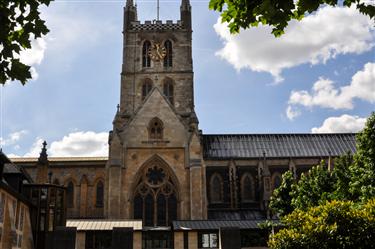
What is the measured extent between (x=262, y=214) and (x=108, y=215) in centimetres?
1465

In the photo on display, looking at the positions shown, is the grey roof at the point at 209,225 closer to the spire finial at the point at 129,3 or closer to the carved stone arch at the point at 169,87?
the carved stone arch at the point at 169,87

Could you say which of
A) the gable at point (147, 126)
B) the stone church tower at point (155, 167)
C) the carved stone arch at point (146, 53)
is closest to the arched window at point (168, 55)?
the carved stone arch at point (146, 53)

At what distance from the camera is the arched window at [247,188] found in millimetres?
47156

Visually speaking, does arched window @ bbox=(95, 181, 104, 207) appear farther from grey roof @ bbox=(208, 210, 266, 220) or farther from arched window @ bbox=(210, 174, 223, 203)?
arched window @ bbox=(210, 174, 223, 203)

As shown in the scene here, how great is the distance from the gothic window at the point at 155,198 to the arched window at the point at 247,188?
26.4ft

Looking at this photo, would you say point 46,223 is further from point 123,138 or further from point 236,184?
point 236,184

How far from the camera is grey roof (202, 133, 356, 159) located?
49.6 m

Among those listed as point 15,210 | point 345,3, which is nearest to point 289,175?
point 15,210

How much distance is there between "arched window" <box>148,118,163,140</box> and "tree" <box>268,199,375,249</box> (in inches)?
972

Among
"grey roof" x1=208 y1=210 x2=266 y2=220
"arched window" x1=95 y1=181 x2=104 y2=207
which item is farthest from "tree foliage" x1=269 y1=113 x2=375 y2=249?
"arched window" x1=95 y1=181 x2=104 y2=207

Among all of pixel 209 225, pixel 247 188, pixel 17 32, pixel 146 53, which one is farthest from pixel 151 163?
pixel 17 32

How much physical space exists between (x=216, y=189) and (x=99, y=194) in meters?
11.9

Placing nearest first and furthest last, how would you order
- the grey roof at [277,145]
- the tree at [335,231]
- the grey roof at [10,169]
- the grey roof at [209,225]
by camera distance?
the tree at [335,231]
the grey roof at [10,169]
the grey roof at [209,225]
the grey roof at [277,145]

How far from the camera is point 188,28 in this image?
5897cm
